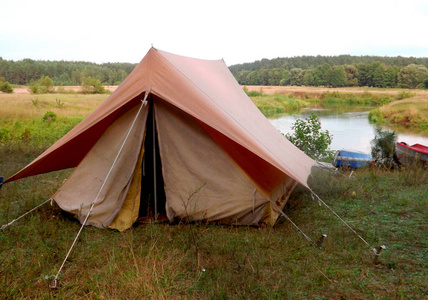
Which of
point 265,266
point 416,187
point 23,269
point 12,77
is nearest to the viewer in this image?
point 23,269

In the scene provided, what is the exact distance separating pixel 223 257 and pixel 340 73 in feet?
190

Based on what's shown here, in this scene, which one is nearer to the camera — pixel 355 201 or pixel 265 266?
pixel 265 266

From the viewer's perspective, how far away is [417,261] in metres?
2.96

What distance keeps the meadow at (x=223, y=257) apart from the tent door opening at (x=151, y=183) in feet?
0.74

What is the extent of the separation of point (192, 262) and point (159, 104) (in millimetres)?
1625

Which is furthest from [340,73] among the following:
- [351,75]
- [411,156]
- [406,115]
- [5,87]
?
[411,156]

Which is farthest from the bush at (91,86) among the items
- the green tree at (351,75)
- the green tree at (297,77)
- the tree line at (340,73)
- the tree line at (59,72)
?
the green tree at (351,75)

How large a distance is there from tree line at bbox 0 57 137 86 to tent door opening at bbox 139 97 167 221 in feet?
164

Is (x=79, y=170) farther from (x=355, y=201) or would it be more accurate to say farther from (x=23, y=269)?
(x=355, y=201)

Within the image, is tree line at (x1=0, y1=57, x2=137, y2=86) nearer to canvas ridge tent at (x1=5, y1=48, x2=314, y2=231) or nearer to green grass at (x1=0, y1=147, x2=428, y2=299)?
canvas ridge tent at (x1=5, y1=48, x2=314, y2=231)

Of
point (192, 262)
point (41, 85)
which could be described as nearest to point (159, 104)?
point (192, 262)

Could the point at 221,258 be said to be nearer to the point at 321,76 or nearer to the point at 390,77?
the point at 390,77

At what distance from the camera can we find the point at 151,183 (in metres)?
4.32

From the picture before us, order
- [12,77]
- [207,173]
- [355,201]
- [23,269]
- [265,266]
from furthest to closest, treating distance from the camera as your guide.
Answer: [12,77] → [355,201] → [207,173] → [265,266] → [23,269]
